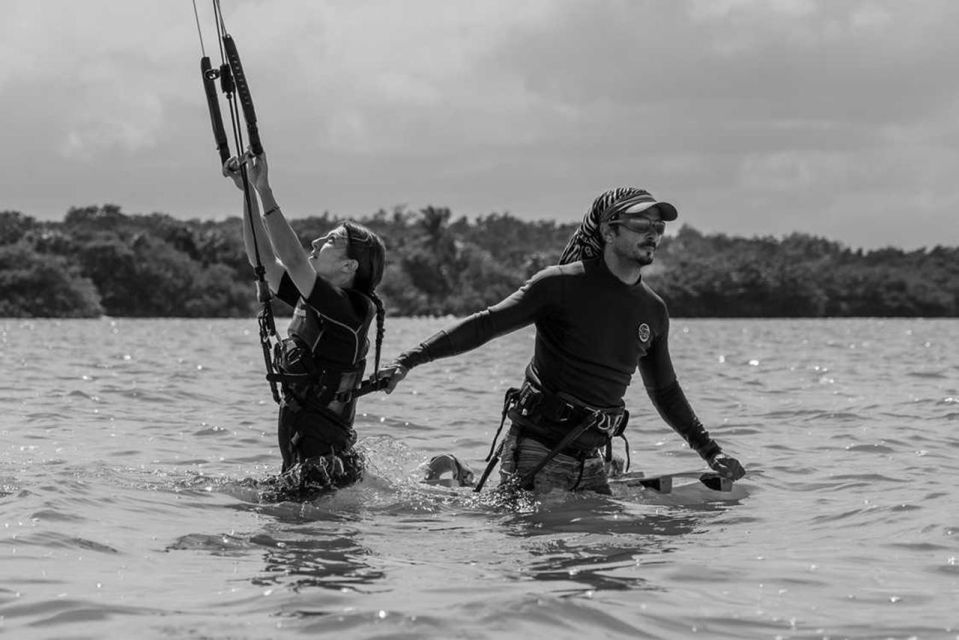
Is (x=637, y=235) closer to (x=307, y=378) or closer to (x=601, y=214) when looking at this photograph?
(x=601, y=214)

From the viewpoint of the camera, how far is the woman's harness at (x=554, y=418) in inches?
341

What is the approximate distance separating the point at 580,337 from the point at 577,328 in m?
0.06

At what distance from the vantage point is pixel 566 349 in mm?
8648

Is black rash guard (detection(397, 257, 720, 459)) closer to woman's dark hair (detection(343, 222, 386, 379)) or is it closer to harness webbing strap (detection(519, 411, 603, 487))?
harness webbing strap (detection(519, 411, 603, 487))

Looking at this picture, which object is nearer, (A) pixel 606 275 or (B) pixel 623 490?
(A) pixel 606 275

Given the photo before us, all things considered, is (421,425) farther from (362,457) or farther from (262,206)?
(262,206)

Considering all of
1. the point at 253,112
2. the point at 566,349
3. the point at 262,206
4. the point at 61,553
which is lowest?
the point at 61,553

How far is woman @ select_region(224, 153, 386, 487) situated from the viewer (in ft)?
27.3

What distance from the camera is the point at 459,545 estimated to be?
7.95 metres

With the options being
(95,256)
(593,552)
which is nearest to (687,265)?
(95,256)

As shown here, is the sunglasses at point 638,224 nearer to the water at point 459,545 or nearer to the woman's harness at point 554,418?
the woman's harness at point 554,418

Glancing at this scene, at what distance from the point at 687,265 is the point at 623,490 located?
13292 centimetres

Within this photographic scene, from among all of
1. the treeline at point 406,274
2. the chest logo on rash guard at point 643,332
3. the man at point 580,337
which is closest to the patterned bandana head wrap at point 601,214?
the man at point 580,337

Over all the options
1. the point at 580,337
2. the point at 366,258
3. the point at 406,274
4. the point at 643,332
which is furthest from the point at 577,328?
the point at 406,274
